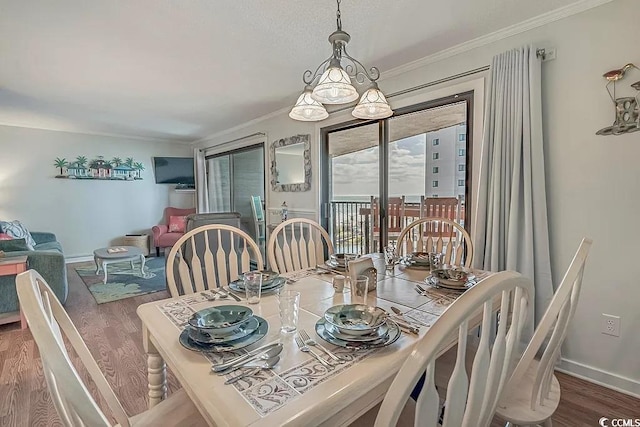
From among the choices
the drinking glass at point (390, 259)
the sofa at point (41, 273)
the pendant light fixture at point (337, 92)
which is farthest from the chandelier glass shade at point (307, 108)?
the sofa at point (41, 273)

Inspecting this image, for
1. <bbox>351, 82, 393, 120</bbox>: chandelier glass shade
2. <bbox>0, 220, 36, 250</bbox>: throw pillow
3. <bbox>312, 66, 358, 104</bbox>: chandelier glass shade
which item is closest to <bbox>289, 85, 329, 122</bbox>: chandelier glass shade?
<bbox>312, 66, 358, 104</bbox>: chandelier glass shade

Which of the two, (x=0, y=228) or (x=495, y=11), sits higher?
(x=495, y=11)

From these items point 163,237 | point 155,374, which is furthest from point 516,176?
point 163,237

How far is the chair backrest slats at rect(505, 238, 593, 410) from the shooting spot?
959 mm

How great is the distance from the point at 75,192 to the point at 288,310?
636cm

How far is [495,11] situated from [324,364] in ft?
7.77

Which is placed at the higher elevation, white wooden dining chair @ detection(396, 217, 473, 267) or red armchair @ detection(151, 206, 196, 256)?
A: white wooden dining chair @ detection(396, 217, 473, 267)

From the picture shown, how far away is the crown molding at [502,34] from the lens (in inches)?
76.1

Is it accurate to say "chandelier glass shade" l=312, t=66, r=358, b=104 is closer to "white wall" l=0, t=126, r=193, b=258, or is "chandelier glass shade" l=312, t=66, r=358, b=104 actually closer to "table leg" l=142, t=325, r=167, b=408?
"table leg" l=142, t=325, r=167, b=408

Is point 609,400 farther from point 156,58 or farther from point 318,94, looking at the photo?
point 156,58

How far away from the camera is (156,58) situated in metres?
2.65

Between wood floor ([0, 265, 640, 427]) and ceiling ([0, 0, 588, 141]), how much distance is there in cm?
237

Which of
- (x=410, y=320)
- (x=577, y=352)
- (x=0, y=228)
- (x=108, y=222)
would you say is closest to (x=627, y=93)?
(x=577, y=352)

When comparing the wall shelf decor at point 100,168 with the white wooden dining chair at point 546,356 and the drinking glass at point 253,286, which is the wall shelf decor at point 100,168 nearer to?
the drinking glass at point 253,286
